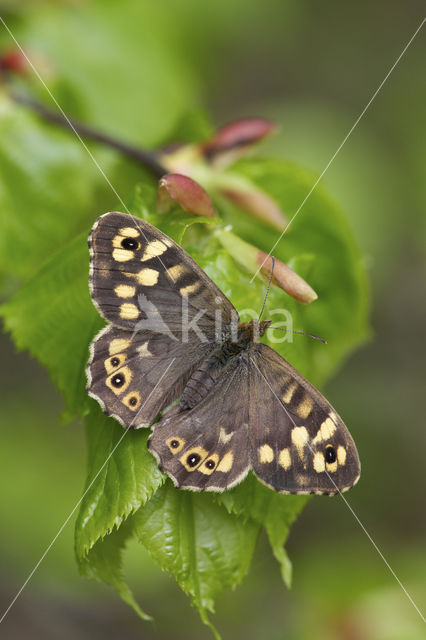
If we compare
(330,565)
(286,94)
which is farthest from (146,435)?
(286,94)

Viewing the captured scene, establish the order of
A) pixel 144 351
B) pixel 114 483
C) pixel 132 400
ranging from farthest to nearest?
pixel 144 351 < pixel 132 400 < pixel 114 483

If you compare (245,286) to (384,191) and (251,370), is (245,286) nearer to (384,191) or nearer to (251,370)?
(251,370)

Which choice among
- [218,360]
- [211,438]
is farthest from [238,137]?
[211,438]

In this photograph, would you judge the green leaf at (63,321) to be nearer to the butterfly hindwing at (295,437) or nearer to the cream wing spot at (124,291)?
the cream wing spot at (124,291)

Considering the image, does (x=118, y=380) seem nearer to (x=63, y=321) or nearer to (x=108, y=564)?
(x=63, y=321)

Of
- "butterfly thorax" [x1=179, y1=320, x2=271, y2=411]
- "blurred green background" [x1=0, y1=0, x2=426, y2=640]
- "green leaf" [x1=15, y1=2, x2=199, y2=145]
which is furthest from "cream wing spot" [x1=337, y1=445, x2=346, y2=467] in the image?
"green leaf" [x1=15, y1=2, x2=199, y2=145]
